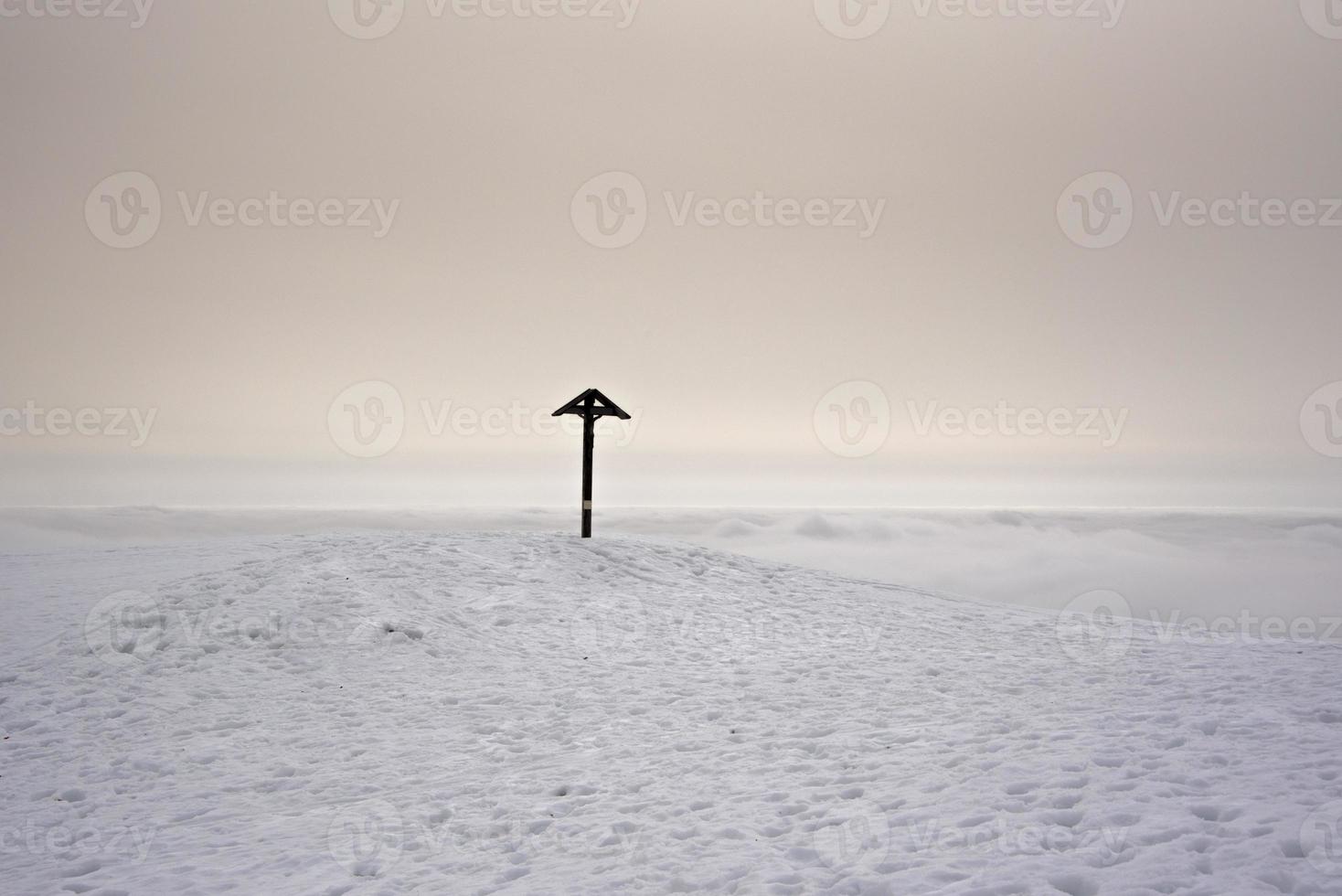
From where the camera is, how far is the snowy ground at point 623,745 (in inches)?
279

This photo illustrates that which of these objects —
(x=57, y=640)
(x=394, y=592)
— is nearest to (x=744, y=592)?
(x=394, y=592)

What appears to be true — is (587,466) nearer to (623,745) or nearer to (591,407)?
(591,407)

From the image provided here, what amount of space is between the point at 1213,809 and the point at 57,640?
1733cm

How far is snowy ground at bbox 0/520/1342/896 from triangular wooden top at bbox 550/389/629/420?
17.2ft

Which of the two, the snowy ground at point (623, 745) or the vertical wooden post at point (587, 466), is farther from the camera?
the vertical wooden post at point (587, 466)

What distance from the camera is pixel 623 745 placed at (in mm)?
10484

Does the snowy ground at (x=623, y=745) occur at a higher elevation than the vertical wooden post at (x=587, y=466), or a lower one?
lower

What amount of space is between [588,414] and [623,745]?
12496 mm

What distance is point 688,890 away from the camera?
6.84 m

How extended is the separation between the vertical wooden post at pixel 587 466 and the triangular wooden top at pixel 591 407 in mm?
107

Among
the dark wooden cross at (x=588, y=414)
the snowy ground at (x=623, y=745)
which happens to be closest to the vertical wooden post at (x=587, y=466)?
the dark wooden cross at (x=588, y=414)

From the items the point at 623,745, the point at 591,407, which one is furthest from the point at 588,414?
the point at 623,745

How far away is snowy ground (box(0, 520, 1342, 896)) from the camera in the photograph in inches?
279

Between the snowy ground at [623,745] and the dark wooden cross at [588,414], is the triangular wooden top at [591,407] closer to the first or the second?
the dark wooden cross at [588,414]
